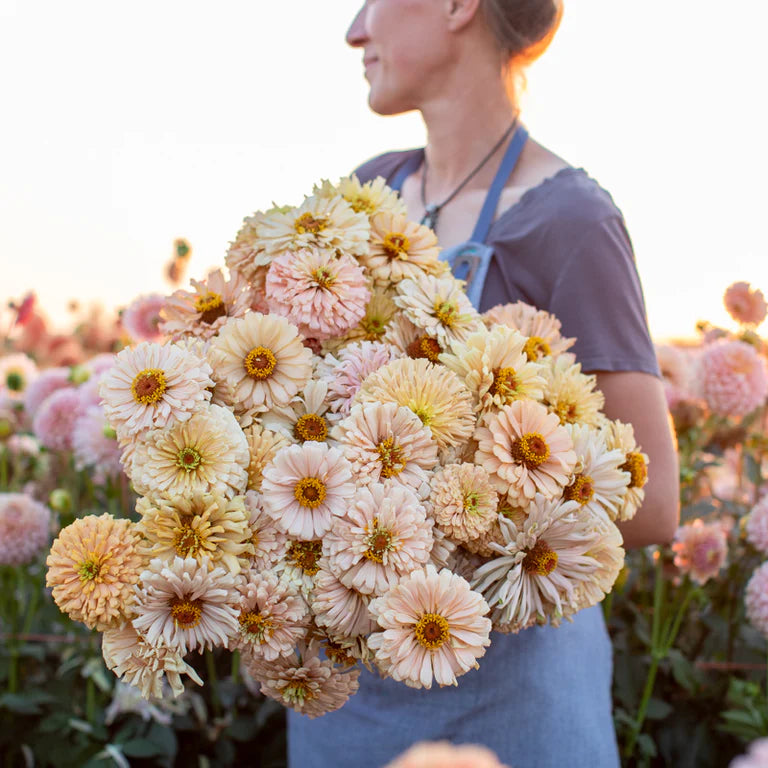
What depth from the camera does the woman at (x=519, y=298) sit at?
3.25 feet

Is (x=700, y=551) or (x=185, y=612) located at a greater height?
(x=700, y=551)

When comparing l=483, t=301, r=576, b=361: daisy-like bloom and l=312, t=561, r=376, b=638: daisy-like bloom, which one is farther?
l=483, t=301, r=576, b=361: daisy-like bloom

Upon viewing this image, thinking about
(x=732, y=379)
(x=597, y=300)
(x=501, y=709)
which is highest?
(x=732, y=379)

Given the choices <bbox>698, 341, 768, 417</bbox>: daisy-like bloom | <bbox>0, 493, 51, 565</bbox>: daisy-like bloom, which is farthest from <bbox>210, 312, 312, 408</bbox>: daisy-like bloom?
<bbox>698, 341, 768, 417</bbox>: daisy-like bloom

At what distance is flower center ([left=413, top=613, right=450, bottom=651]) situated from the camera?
20.9 inches

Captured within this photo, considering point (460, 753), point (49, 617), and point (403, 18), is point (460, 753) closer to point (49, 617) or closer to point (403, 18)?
point (403, 18)

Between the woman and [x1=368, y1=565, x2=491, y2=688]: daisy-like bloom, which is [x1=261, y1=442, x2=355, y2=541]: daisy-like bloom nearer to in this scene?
[x1=368, y1=565, x2=491, y2=688]: daisy-like bloom

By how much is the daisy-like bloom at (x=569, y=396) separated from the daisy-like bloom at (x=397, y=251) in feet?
0.52

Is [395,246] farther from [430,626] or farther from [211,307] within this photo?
[430,626]

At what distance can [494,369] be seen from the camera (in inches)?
25.5

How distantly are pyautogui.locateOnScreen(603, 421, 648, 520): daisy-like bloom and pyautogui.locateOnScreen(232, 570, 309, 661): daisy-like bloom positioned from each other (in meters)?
0.33

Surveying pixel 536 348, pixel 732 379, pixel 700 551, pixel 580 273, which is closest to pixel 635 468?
pixel 536 348

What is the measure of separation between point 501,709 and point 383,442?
577 mm

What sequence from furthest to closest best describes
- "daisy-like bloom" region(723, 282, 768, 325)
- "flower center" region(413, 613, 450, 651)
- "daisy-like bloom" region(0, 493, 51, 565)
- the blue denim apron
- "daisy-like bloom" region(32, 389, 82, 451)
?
1. "daisy-like bloom" region(723, 282, 768, 325)
2. "daisy-like bloom" region(32, 389, 82, 451)
3. "daisy-like bloom" region(0, 493, 51, 565)
4. the blue denim apron
5. "flower center" region(413, 613, 450, 651)
